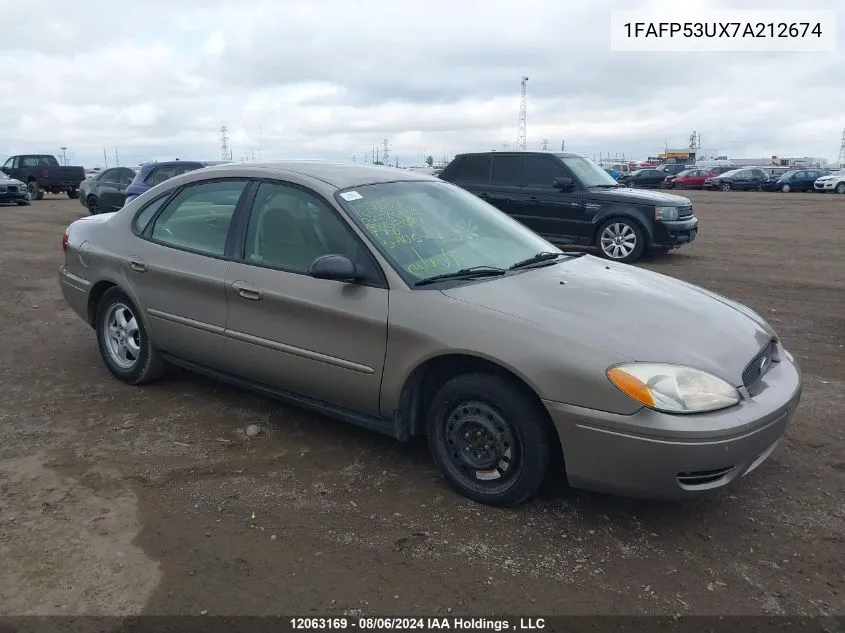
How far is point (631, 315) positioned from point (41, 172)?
30.4 meters

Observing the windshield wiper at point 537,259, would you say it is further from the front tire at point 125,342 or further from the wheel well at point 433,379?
the front tire at point 125,342

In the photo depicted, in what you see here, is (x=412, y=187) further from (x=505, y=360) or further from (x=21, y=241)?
(x=21, y=241)

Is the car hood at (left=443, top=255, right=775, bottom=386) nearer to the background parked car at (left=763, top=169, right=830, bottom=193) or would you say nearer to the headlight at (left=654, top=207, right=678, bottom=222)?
the headlight at (left=654, top=207, right=678, bottom=222)

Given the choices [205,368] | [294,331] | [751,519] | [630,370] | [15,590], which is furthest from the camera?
[205,368]

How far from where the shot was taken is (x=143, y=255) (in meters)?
4.69

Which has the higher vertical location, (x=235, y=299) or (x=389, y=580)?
(x=235, y=299)

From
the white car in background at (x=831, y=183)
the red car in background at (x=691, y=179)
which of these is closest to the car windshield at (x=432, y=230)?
the white car in background at (x=831, y=183)

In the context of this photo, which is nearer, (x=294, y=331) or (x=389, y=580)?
(x=389, y=580)

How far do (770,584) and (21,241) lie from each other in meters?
14.6

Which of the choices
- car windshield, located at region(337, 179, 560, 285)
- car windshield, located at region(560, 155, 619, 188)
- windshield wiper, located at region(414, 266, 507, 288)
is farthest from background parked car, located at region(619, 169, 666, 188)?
windshield wiper, located at region(414, 266, 507, 288)

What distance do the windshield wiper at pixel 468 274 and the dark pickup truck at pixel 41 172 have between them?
94.7 feet

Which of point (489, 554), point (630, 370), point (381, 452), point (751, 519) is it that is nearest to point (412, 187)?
point (381, 452)

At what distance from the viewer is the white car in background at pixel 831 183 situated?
3434 centimetres

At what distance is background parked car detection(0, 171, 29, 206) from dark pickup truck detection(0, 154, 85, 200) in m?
3.37
